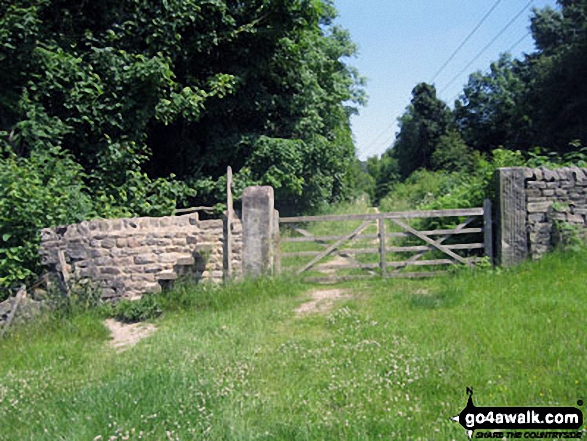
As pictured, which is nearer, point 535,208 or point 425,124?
point 535,208

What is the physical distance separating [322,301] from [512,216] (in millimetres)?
3957

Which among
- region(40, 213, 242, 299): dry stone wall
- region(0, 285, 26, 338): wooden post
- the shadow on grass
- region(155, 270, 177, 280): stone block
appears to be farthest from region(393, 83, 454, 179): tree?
region(0, 285, 26, 338): wooden post

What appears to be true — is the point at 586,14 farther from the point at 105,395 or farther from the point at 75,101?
the point at 105,395

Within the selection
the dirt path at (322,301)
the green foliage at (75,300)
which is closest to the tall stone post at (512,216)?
the dirt path at (322,301)

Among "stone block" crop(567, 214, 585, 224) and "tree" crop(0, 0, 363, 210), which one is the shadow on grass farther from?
"tree" crop(0, 0, 363, 210)

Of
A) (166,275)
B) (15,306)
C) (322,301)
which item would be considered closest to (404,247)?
(322,301)

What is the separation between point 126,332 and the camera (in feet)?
22.9

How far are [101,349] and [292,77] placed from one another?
391 inches

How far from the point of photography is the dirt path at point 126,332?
21.4ft

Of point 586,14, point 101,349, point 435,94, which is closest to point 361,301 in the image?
point 101,349

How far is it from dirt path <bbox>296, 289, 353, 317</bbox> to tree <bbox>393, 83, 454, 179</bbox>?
4091 centimetres

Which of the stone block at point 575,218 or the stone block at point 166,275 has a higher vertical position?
the stone block at point 575,218

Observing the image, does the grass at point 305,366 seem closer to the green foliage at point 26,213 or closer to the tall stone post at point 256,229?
the tall stone post at point 256,229

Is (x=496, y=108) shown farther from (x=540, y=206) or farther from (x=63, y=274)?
(x=63, y=274)
